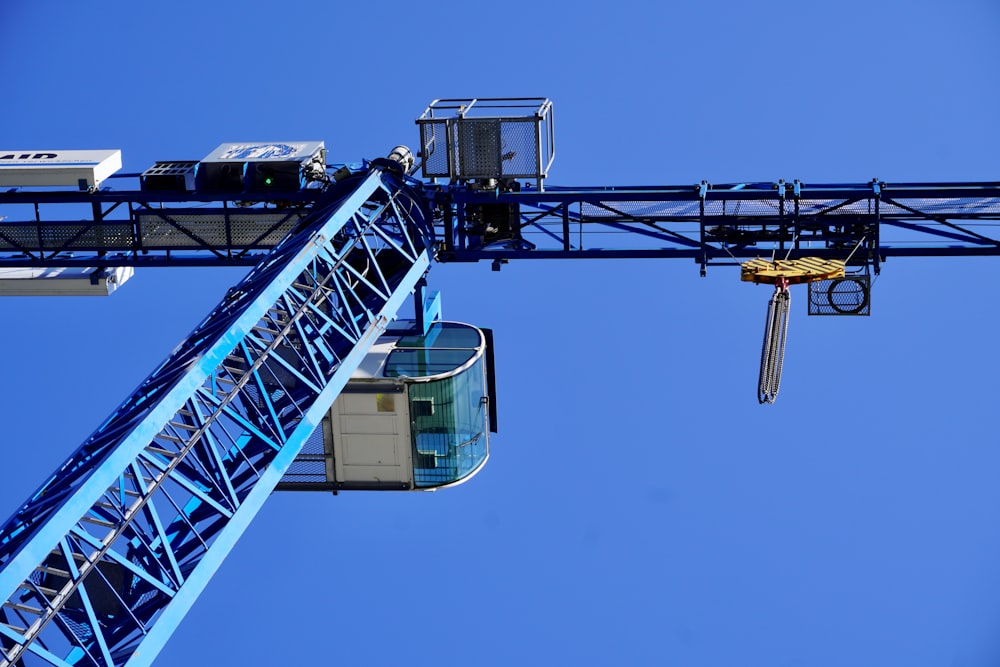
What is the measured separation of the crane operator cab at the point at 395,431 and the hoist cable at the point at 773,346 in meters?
10.6

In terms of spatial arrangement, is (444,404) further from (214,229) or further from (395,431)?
(214,229)

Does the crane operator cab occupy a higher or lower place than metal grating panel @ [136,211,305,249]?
lower

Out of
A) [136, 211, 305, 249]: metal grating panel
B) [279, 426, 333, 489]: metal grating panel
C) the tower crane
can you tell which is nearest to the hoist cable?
the tower crane

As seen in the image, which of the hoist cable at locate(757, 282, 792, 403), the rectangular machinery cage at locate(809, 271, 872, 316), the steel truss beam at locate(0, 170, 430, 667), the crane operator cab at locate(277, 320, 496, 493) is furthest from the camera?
the crane operator cab at locate(277, 320, 496, 493)

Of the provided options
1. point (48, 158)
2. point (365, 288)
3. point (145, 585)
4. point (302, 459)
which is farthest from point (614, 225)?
point (145, 585)

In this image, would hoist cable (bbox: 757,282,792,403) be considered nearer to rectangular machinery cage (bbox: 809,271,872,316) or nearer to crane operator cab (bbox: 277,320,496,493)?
rectangular machinery cage (bbox: 809,271,872,316)

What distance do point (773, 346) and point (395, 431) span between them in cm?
1175

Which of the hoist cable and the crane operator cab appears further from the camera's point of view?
the crane operator cab

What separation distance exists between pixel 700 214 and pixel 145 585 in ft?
66.2

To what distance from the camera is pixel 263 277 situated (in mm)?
42031

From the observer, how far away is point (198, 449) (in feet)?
122

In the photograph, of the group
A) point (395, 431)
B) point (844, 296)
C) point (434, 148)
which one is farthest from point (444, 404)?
point (844, 296)

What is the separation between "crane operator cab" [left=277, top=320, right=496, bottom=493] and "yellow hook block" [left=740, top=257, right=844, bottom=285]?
10147 millimetres

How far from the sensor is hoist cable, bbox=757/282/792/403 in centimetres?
4112
